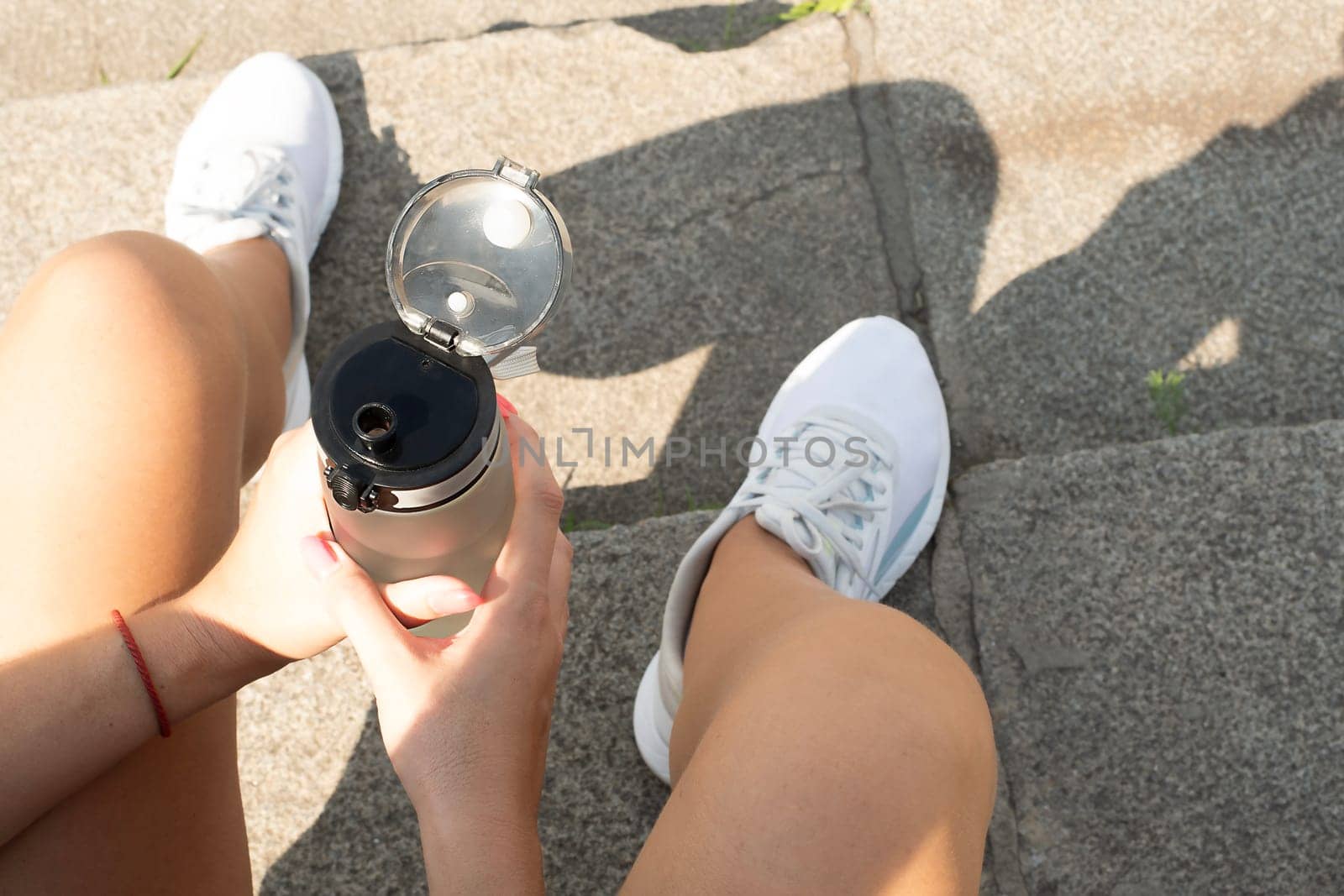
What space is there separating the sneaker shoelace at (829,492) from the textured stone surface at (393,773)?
173 millimetres

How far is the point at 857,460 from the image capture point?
5.64 ft

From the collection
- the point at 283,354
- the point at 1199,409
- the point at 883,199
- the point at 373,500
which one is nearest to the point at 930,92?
the point at 883,199

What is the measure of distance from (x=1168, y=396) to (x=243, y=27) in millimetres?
2018

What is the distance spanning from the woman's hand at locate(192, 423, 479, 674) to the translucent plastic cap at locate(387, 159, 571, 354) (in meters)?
0.19

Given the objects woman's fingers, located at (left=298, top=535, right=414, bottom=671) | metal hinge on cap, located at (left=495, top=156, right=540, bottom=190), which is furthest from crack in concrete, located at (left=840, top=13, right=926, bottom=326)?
woman's fingers, located at (left=298, top=535, right=414, bottom=671)

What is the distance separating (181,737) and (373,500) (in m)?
0.56

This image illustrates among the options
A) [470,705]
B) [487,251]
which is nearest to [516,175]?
[487,251]

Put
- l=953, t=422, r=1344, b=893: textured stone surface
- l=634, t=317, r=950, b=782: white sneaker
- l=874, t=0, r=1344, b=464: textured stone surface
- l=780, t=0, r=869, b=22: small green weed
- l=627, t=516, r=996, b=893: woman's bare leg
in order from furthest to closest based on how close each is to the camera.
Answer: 1. l=780, t=0, r=869, b=22: small green weed
2. l=874, t=0, r=1344, b=464: textured stone surface
3. l=634, t=317, r=950, b=782: white sneaker
4. l=953, t=422, r=1344, b=893: textured stone surface
5. l=627, t=516, r=996, b=893: woman's bare leg

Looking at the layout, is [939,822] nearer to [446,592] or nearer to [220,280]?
[446,592]

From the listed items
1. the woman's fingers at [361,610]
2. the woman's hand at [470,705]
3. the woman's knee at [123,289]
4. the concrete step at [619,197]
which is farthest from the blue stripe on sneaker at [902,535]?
the woman's knee at [123,289]

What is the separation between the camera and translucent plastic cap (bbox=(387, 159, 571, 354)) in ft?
2.89

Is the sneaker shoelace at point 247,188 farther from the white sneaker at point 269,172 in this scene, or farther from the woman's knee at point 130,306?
the woman's knee at point 130,306

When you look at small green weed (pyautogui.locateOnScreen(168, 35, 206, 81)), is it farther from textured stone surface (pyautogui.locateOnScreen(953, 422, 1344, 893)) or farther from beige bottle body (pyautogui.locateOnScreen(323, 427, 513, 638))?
textured stone surface (pyautogui.locateOnScreen(953, 422, 1344, 893))

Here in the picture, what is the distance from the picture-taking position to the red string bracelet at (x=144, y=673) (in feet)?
3.40
